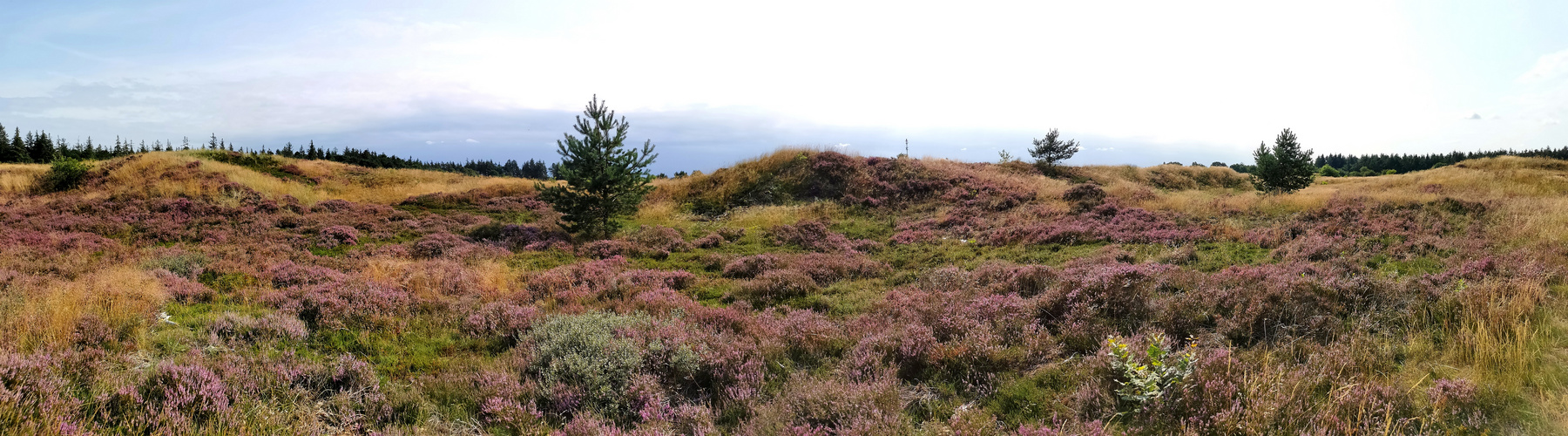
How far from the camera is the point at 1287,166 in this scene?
28.6 metres

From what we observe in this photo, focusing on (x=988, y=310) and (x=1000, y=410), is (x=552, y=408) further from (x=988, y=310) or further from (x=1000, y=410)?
(x=988, y=310)

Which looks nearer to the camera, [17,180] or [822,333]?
[822,333]

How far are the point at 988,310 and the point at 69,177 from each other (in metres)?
36.8

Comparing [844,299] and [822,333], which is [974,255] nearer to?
[844,299]

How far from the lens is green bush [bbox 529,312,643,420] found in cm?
515

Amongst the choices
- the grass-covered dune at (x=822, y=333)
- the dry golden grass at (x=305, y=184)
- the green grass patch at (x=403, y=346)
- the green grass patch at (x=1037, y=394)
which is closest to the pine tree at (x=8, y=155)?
the dry golden grass at (x=305, y=184)

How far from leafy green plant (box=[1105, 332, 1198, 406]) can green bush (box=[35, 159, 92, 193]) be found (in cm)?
3745

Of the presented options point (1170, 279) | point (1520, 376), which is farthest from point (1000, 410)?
point (1170, 279)

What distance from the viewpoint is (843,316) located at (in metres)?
8.48

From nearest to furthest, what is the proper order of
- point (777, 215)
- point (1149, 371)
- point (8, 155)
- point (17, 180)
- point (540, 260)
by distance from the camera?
point (1149, 371), point (540, 260), point (777, 215), point (17, 180), point (8, 155)

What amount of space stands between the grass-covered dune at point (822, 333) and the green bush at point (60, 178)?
12.4m

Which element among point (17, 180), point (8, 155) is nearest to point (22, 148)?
point (8, 155)

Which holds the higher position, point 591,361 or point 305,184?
point 305,184

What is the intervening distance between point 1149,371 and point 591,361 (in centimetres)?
496
